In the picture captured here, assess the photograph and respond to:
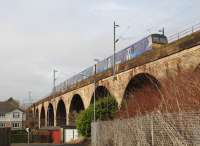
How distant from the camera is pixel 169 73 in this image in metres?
26.0

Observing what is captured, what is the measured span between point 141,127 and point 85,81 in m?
35.4

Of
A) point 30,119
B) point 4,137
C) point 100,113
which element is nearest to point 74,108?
point 4,137

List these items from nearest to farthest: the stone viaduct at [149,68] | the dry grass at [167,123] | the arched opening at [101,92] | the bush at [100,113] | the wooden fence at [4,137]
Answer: the dry grass at [167,123] < the stone viaduct at [149,68] < the bush at [100,113] < the arched opening at [101,92] < the wooden fence at [4,137]

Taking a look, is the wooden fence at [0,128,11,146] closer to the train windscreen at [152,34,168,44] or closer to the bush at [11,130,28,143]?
the train windscreen at [152,34,168,44]

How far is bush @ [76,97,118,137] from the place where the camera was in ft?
127

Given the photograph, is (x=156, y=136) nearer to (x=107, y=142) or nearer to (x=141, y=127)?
(x=141, y=127)

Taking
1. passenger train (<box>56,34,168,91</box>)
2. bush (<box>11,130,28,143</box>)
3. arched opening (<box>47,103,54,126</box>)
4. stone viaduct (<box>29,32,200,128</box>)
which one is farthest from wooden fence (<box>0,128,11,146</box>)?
arched opening (<box>47,103,54,126</box>)

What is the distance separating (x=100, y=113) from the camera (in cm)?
4022

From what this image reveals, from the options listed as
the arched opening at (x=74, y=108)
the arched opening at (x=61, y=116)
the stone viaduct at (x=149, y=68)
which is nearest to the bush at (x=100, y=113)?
the stone viaduct at (x=149, y=68)

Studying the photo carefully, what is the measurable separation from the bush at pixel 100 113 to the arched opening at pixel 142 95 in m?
2.81

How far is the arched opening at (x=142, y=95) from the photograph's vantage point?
81.9ft

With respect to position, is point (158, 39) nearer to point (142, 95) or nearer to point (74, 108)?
point (142, 95)

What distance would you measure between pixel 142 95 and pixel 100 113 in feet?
39.5

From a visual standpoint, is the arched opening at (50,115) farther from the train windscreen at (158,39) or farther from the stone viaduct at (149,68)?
the train windscreen at (158,39)
